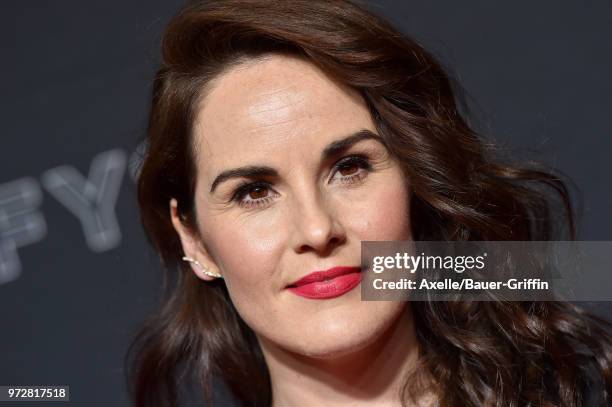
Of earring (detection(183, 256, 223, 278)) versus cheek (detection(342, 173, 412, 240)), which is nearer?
cheek (detection(342, 173, 412, 240))

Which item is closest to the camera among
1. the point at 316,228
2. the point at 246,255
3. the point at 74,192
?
the point at 316,228

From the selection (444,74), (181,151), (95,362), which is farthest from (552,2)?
(95,362)

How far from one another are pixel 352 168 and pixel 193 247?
0.39 metres

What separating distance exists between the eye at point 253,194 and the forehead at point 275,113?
0.13 ft

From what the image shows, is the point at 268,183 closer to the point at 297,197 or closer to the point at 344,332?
the point at 297,197

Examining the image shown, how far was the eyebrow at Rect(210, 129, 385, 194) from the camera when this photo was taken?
5.28ft

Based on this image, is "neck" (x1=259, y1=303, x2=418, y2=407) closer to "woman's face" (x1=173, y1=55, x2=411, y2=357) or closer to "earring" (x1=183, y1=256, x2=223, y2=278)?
"woman's face" (x1=173, y1=55, x2=411, y2=357)

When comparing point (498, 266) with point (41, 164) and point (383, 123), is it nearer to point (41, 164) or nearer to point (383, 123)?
point (383, 123)

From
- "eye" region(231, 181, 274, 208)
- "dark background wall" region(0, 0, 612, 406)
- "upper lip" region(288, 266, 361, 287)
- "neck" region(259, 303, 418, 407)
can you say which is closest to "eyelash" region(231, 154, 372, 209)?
"eye" region(231, 181, 274, 208)

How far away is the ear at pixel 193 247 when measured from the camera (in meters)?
1.85

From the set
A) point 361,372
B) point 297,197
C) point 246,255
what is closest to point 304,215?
point 297,197

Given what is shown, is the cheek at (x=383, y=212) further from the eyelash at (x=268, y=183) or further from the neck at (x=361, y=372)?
the neck at (x=361, y=372)

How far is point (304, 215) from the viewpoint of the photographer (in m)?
1.57

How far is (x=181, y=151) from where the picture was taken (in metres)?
1.81
